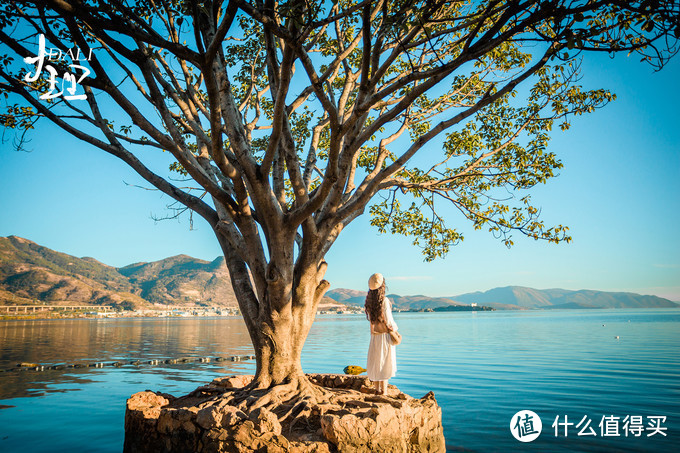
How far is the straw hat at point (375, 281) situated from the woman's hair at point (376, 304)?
2.9 inches

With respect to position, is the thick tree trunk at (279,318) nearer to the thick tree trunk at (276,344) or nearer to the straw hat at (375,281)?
the thick tree trunk at (276,344)

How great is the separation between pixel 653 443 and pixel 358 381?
265 inches

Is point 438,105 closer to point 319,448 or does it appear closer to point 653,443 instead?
point 319,448

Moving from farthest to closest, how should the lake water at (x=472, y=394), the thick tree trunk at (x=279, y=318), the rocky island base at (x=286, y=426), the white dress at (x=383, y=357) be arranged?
the lake water at (x=472, y=394) < the white dress at (x=383, y=357) < the thick tree trunk at (x=279, y=318) < the rocky island base at (x=286, y=426)

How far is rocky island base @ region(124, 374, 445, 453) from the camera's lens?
240 inches

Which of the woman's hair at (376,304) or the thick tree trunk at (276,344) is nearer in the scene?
the thick tree trunk at (276,344)

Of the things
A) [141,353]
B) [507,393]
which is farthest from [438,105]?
[141,353]

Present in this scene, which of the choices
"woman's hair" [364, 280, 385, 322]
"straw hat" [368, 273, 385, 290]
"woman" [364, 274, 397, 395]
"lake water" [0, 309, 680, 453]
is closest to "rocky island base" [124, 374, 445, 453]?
"woman" [364, 274, 397, 395]

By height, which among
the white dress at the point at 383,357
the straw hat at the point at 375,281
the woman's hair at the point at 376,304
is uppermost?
the straw hat at the point at 375,281

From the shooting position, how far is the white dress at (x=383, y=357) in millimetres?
8477

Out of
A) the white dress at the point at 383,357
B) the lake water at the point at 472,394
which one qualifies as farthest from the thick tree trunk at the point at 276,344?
the lake water at the point at 472,394

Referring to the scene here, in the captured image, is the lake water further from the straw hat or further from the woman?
the straw hat

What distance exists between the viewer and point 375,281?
856 centimetres

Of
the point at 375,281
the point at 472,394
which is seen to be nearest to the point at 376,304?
the point at 375,281
